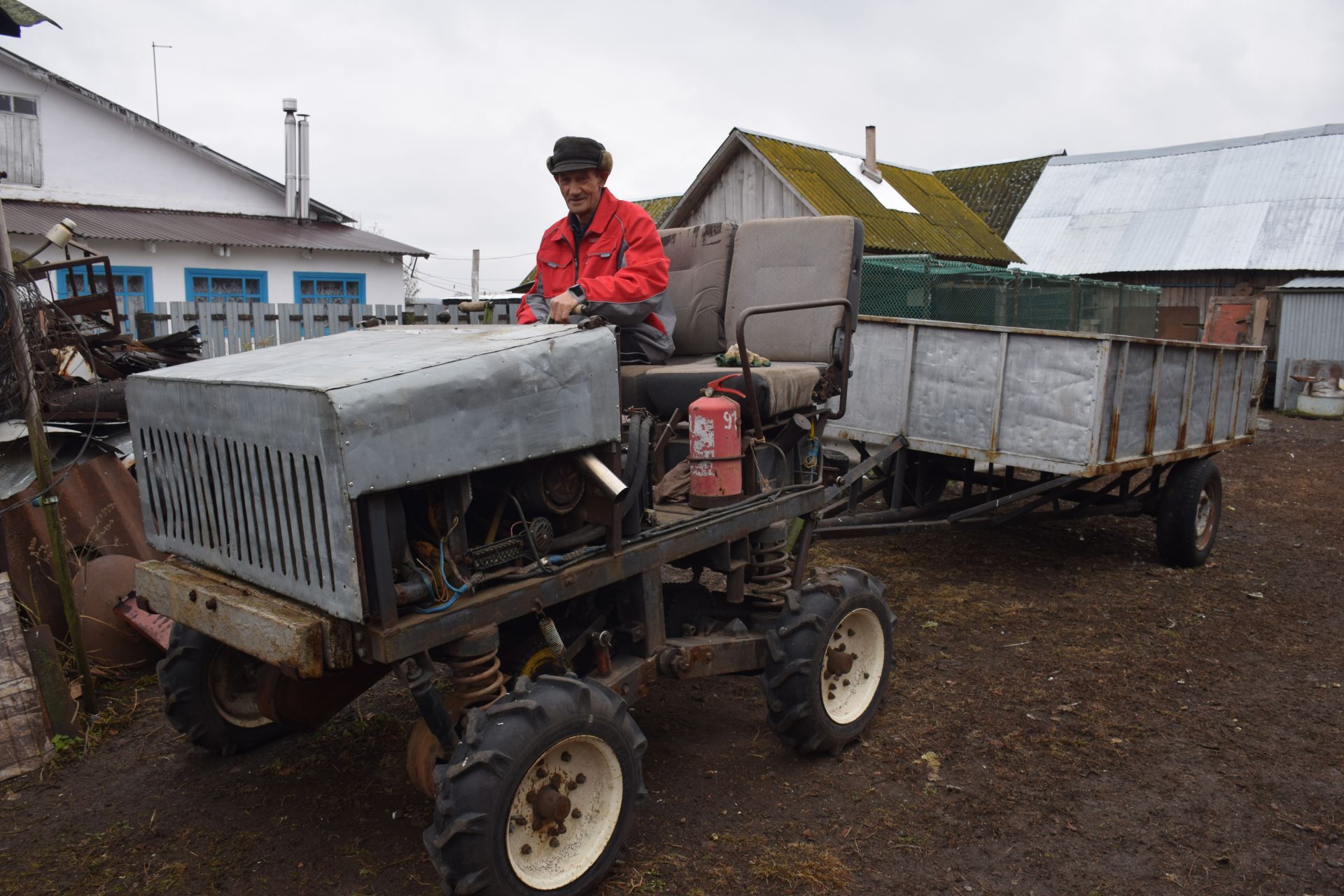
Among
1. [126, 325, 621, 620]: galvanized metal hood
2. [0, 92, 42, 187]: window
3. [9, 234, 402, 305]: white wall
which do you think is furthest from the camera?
→ [0, 92, 42, 187]: window

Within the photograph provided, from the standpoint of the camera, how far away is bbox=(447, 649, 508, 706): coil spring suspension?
305 centimetres

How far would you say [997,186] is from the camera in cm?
2827

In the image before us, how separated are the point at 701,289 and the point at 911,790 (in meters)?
2.56

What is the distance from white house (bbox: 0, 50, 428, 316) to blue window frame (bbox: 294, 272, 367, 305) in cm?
2

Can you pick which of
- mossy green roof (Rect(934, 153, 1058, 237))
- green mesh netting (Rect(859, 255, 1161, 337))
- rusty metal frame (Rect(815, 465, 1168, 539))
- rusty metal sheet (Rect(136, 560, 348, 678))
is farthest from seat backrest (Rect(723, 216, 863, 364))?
mossy green roof (Rect(934, 153, 1058, 237))

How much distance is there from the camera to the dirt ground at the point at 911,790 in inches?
128

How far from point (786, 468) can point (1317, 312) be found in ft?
63.4

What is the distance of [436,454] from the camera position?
2730 mm

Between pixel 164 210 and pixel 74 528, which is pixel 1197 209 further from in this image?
pixel 74 528

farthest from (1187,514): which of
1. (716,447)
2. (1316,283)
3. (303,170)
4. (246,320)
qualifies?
(303,170)

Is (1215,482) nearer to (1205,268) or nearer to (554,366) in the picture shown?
(554,366)

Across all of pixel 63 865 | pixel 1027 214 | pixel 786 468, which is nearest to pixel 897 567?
pixel 786 468

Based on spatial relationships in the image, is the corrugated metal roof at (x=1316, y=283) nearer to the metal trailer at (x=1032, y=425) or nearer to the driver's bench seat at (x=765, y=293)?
the metal trailer at (x=1032, y=425)

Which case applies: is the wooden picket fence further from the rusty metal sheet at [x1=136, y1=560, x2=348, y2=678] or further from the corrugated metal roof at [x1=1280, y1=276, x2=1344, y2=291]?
the corrugated metal roof at [x1=1280, y1=276, x2=1344, y2=291]
